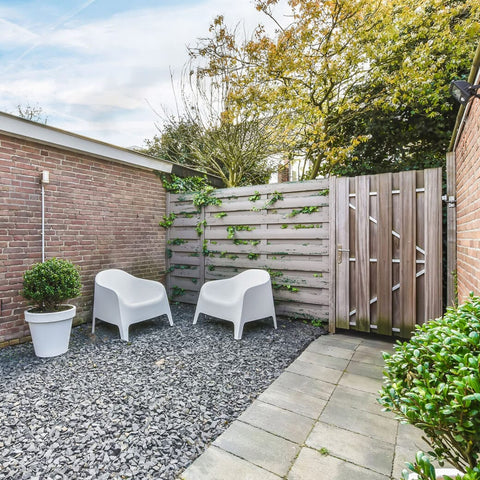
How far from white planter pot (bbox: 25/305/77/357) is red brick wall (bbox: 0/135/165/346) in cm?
58

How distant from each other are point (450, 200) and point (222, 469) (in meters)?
3.08

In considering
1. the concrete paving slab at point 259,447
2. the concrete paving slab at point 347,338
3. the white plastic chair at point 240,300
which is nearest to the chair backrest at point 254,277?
the white plastic chair at point 240,300

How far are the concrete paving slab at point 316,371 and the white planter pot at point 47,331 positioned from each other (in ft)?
7.68

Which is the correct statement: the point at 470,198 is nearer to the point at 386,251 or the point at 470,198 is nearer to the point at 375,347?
the point at 386,251

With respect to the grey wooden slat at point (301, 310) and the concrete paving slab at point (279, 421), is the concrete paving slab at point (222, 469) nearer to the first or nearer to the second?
the concrete paving slab at point (279, 421)

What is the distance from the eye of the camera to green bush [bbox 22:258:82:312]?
9.46ft

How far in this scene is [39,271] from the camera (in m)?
2.92

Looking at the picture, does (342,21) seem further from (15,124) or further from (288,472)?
(288,472)

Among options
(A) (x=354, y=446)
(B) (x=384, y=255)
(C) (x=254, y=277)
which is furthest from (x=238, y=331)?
(B) (x=384, y=255)

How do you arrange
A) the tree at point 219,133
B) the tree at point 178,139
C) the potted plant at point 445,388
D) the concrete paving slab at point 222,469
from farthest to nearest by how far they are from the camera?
the tree at point 178,139, the tree at point 219,133, the concrete paving slab at point 222,469, the potted plant at point 445,388

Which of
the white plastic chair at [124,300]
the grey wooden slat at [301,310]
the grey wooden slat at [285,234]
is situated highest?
the grey wooden slat at [285,234]

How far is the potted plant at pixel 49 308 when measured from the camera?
2.83m

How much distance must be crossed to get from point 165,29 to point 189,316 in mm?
4888

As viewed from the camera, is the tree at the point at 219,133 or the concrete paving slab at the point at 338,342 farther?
the tree at the point at 219,133
